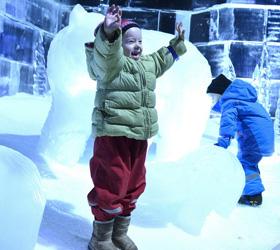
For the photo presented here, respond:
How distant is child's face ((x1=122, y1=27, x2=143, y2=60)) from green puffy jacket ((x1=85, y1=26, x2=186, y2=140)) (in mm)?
31

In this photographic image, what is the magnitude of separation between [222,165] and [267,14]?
2771 millimetres

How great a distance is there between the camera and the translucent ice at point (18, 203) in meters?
1.13

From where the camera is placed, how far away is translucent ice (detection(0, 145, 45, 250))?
113 centimetres

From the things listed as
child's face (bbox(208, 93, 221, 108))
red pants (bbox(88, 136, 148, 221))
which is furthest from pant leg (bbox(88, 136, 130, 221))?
child's face (bbox(208, 93, 221, 108))

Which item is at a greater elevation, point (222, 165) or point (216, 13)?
point (216, 13)

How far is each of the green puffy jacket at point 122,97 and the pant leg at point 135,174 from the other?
5cm

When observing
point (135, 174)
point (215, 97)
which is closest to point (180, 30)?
point (135, 174)

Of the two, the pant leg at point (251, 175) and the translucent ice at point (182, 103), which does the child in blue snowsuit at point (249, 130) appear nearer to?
the pant leg at point (251, 175)

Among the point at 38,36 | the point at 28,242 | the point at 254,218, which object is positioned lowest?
the point at 254,218

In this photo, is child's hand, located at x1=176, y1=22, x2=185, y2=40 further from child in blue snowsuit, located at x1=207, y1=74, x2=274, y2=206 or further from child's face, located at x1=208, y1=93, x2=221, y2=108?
child's face, located at x1=208, y1=93, x2=221, y2=108

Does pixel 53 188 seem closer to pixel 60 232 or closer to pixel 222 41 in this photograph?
pixel 60 232

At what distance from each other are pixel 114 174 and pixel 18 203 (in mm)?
302

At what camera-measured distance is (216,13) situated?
432cm

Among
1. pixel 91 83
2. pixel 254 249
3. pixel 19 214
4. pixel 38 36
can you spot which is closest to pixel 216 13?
pixel 38 36
